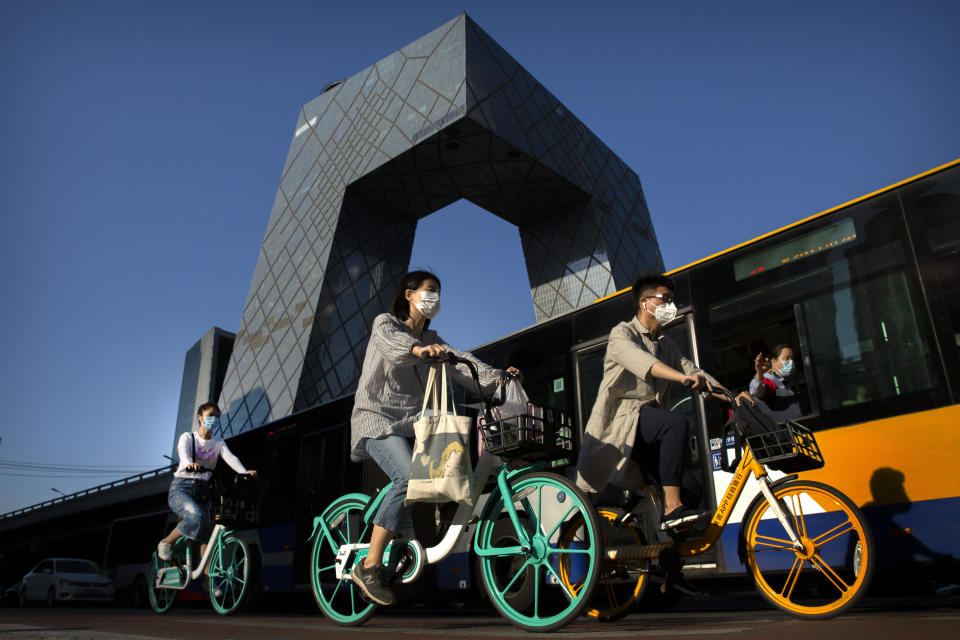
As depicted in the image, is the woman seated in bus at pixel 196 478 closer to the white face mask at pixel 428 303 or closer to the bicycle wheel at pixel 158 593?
the bicycle wheel at pixel 158 593

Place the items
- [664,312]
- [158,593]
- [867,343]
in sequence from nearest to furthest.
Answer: [664,312] → [867,343] → [158,593]

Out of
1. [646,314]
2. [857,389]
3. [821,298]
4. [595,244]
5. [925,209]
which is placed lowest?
[857,389]

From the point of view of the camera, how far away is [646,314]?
371 cm

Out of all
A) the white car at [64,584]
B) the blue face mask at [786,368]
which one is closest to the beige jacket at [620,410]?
the blue face mask at [786,368]

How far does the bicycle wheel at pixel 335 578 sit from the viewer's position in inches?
135

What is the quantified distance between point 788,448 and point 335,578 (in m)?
2.32

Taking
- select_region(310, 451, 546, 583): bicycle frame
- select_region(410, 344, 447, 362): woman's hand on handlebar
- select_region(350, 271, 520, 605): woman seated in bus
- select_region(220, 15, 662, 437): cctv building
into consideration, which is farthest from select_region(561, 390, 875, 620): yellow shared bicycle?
select_region(220, 15, 662, 437): cctv building

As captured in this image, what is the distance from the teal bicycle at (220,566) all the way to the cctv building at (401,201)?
18.9m

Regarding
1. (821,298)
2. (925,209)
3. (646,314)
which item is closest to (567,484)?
(646,314)

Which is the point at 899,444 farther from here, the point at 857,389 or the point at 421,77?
the point at 421,77

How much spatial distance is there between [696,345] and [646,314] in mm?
1533

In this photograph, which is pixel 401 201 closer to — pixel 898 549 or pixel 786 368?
pixel 786 368

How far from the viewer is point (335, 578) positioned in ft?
11.6

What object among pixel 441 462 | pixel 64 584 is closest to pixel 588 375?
pixel 441 462
